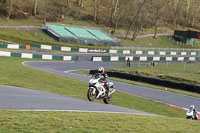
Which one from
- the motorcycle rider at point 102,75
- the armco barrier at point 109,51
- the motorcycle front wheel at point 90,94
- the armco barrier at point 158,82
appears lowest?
the armco barrier at point 158,82

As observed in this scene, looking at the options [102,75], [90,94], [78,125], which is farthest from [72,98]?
[78,125]

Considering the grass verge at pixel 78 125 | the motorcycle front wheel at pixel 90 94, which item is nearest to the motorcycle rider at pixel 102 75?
the motorcycle front wheel at pixel 90 94

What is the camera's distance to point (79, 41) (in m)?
70.6

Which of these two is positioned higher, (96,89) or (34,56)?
(34,56)

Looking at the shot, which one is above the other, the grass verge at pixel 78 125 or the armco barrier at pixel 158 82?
the grass verge at pixel 78 125

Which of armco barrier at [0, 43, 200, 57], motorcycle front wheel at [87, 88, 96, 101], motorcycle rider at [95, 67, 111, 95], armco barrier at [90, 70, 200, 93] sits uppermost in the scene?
armco barrier at [0, 43, 200, 57]

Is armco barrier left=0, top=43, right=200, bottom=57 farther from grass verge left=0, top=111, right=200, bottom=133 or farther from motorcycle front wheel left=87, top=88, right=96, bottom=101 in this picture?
grass verge left=0, top=111, right=200, bottom=133

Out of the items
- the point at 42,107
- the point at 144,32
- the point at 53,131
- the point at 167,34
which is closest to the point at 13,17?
the point at 144,32

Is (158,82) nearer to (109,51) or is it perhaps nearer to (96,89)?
(96,89)

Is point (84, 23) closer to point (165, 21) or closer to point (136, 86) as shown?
point (165, 21)

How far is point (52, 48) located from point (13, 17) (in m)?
22.6

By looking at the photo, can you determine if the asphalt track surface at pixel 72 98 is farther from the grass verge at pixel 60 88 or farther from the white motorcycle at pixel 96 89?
the grass verge at pixel 60 88

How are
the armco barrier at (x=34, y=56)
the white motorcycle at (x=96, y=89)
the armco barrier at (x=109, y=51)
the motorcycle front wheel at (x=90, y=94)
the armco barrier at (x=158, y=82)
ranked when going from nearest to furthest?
the white motorcycle at (x=96, y=89), the motorcycle front wheel at (x=90, y=94), the armco barrier at (x=158, y=82), the armco barrier at (x=34, y=56), the armco barrier at (x=109, y=51)

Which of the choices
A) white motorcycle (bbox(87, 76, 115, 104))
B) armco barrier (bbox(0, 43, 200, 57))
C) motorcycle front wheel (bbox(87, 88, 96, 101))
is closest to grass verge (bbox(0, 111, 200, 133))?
white motorcycle (bbox(87, 76, 115, 104))
